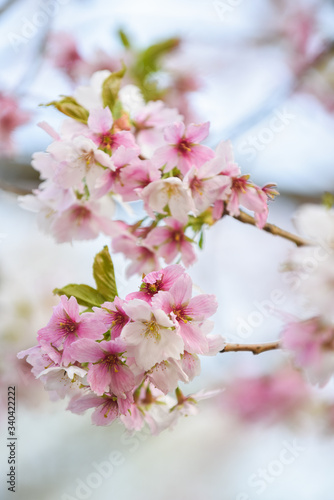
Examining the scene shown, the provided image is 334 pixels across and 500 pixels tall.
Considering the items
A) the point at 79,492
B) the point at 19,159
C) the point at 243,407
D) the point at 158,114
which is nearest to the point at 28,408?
the point at 79,492

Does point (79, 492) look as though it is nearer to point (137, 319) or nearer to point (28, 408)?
point (28, 408)

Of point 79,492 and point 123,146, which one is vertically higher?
point 123,146

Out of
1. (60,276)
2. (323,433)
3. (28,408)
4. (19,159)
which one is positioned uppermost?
(19,159)

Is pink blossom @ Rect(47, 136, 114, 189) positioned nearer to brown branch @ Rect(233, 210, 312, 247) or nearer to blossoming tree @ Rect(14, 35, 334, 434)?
blossoming tree @ Rect(14, 35, 334, 434)

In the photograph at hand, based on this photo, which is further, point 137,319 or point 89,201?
point 89,201

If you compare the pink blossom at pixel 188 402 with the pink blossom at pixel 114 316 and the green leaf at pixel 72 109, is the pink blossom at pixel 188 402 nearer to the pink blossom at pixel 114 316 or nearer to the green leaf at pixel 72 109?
the pink blossom at pixel 114 316

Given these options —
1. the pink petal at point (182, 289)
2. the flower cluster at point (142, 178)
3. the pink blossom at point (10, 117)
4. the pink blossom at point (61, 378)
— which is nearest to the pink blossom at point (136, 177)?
the flower cluster at point (142, 178)

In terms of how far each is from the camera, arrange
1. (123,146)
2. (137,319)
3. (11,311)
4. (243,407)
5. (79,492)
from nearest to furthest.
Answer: (137,319) < (123,146) < (79,492) < (11,311) < (243,407)
